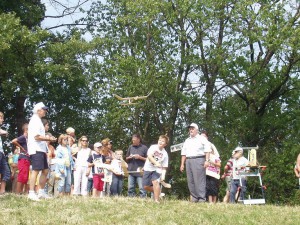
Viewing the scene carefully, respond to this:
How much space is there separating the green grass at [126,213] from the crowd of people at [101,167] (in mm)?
805

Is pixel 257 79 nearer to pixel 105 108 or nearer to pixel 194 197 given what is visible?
pixel 105 108

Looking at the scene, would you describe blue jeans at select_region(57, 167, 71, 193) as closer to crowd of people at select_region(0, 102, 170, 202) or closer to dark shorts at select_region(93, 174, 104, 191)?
crowd of people at select_region(0, 102, 170, 202)

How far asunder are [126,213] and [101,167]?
5526mm

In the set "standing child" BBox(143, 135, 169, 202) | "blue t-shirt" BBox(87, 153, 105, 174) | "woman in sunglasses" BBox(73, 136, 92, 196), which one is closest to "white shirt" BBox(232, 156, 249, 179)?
"blue t-shirt" BBox(87, 153, 105, 174)

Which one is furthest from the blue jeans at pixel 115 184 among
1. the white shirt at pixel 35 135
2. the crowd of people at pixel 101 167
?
the white shirt at pixel 35 135

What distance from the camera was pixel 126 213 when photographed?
453 inches

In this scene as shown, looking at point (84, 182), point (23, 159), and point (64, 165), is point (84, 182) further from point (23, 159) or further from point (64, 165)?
point (23, 159)

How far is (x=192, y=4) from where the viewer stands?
94.3ft

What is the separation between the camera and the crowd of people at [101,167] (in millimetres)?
13109

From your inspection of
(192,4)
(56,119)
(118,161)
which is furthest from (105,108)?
(118,161)

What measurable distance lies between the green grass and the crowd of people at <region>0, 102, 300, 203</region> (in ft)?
2.64

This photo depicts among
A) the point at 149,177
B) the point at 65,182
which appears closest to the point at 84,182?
the point at 65,182

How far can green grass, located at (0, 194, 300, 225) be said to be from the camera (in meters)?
10.8

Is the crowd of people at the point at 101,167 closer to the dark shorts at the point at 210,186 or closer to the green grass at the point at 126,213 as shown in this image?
the dark shorts at the point at 210,186
